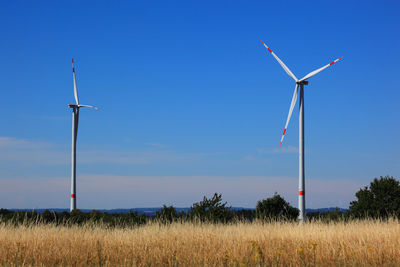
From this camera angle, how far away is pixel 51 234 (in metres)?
16.1

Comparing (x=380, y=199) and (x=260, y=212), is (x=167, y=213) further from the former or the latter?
(x=380, y=199)

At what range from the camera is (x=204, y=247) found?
13.3 metres

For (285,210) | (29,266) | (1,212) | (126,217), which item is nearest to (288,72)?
(285,210)

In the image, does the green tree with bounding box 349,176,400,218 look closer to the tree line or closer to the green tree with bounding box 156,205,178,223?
the tree line

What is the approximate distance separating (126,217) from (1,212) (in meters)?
8.84

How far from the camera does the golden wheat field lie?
37.8 feet

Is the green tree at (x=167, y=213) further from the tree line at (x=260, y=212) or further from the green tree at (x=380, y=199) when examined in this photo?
the green tree at (x=380, y=199)

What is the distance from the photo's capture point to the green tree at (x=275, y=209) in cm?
2416

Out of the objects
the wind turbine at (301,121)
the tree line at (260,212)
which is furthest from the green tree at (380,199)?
the wind turbine at (301,121)

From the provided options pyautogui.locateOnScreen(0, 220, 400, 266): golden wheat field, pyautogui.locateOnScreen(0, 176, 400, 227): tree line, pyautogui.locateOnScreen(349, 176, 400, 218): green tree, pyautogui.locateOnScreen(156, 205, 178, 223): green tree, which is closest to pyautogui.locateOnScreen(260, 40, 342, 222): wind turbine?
pyautogui.locateOnScreen(0, 176, 400, 227): tree line

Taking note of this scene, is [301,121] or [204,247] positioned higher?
[301,121]

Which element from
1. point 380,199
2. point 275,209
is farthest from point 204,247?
point 380,199

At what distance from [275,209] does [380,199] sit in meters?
5.78

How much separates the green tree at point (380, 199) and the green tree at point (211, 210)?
7.70m
